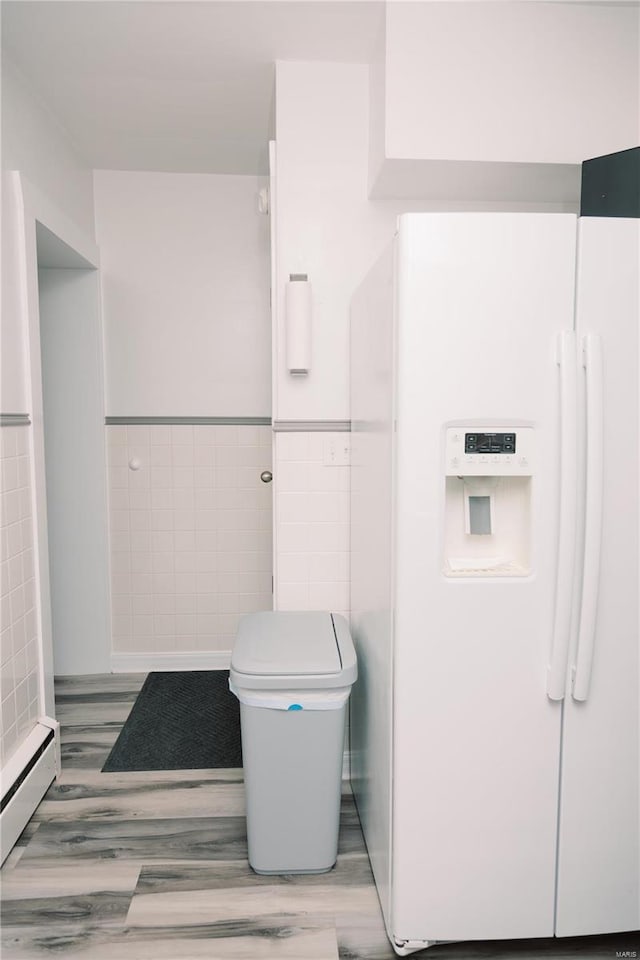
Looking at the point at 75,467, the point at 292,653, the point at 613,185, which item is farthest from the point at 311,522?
the point at 75,467

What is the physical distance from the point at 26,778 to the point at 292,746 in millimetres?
984

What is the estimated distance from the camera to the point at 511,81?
2.12m

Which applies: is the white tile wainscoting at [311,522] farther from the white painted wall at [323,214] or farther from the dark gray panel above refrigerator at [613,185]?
the dark gray panel above refrigerator at [613,185]

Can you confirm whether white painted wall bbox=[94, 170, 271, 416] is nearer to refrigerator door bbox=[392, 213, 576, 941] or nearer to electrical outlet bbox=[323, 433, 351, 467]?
electrical outlet bbox=[323, 433, 351, 467]

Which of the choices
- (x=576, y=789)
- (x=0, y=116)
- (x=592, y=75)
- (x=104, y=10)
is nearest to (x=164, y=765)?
(x=576, y=789)

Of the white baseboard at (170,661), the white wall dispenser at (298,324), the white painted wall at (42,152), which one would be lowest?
the white baseboard at (170,661)

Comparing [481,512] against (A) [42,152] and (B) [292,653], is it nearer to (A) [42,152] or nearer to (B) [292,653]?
(B) [292,653]

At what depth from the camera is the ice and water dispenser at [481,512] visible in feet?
5.10

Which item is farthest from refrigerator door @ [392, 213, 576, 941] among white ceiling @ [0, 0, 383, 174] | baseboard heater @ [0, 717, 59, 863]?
baseboard heater @ [0, 717, 59, 863]

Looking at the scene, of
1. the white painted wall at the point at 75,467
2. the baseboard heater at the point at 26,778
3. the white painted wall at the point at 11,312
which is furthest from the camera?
the white painted wall at the point at 75,467

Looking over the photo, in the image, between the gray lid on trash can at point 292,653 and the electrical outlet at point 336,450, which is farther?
the electrical outlet at point 336,450

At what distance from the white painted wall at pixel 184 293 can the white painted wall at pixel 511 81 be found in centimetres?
148

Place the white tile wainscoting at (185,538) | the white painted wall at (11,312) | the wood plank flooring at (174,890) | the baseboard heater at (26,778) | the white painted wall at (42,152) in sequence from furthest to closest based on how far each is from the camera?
the white tile wainscoting at (185,538) < the white painted wall at (42,152) < the white painted wall at (11,312) < the baseboard heater at (26,778) < the wood plank flooring at (174,890)

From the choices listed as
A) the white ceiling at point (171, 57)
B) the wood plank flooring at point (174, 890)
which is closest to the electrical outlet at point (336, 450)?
the wood plank flooring at point (174, 890)
